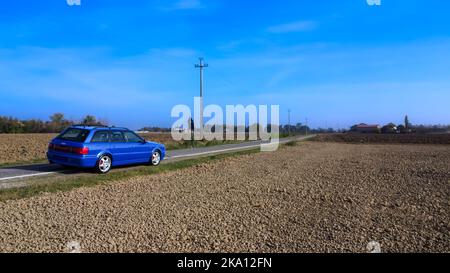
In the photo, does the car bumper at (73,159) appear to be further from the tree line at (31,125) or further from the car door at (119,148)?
the tree line at (31,125)

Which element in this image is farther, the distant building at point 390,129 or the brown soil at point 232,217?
the distant building at point 390,129

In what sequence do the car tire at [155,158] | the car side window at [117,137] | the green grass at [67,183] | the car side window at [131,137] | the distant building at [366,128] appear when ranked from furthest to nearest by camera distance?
the distant building at [366,128], the car tire at [155,158], the car side window at [131,137], the car side window at [117,137], the green grass at [67,183]

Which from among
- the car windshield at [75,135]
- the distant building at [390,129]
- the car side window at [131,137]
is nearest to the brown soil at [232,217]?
the car windshield at [75,135]

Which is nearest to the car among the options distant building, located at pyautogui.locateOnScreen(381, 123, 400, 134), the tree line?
the tree line

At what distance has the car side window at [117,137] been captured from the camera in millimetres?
12408

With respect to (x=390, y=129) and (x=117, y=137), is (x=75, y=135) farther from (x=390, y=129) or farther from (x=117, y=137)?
(x=390, y=129)

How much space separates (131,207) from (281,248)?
329cm

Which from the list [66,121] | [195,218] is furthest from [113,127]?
[66,121]

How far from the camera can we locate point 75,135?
455 inches

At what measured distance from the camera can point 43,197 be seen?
7.68m

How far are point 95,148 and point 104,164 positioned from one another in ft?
2.08

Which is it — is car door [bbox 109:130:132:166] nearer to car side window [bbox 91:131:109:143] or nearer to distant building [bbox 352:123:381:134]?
car side window [bbox 91:131:109:143]
